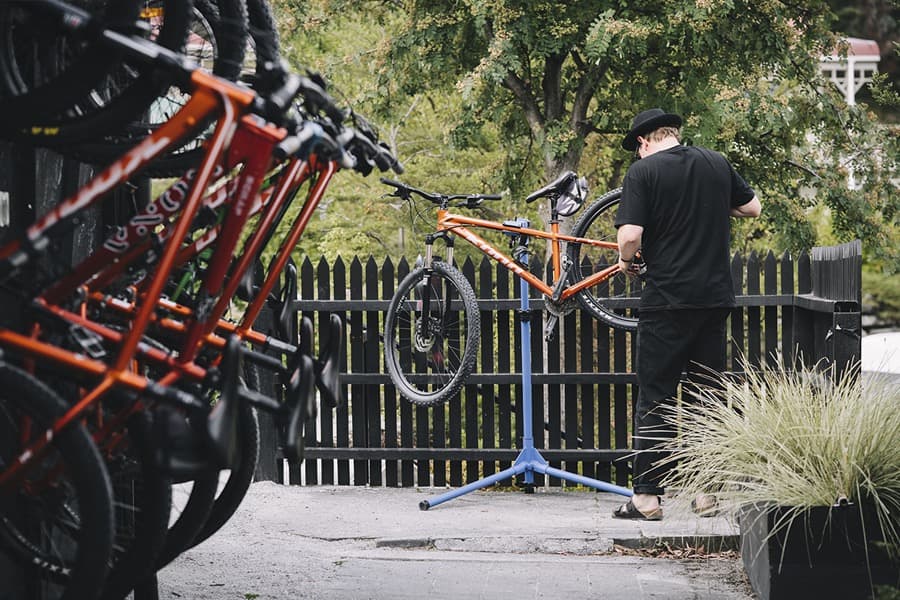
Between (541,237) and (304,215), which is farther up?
(541,237)

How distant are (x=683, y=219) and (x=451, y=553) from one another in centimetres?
213

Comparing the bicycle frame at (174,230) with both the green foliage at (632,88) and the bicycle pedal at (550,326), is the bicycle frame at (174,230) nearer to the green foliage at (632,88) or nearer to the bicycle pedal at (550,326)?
the bicycle pedal at (550,326)

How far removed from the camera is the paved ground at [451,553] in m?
5.07

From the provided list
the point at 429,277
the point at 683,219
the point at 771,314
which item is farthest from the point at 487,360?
the point at 683,219

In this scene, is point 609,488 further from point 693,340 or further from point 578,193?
point 578,193

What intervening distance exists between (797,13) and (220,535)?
8206 mm

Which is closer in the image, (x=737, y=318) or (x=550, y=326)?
(x=550, y=326)

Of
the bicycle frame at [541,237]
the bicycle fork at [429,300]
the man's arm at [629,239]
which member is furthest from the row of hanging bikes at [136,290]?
the bicycle fork at [429,300]

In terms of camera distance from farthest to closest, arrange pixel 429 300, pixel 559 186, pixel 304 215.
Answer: pixel 429 300 < pixel 559 186 < pixel 304 215

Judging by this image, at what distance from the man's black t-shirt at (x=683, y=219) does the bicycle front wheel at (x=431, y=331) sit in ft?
4.08

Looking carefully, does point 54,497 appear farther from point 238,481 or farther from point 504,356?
point 504,356

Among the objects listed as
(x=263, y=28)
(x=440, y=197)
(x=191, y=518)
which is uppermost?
(x=263, y=28)

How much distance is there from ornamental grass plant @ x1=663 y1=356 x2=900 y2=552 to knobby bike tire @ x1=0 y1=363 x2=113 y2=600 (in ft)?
8.45

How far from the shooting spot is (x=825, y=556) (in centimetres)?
439
